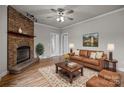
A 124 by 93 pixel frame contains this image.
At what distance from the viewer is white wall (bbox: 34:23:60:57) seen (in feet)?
21.0

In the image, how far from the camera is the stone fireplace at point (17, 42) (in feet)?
12.2

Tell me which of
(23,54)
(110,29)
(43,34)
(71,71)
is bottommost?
(71,71)

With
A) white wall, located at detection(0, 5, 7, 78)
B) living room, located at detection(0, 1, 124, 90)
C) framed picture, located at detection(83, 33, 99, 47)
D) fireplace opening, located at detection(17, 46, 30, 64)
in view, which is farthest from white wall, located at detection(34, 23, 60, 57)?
framed picture, located at detection(83, 33, 99, 47)

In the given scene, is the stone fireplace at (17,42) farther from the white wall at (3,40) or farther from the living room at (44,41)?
the white wall at (3,40)

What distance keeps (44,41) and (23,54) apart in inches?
94.6

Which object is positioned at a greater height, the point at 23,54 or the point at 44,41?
the point at 44,41

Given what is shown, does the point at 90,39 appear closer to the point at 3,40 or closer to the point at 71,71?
the point at 71,71

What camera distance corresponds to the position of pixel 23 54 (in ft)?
16.2

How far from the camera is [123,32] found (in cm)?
378

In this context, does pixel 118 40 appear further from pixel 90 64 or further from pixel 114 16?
pixel 90 64

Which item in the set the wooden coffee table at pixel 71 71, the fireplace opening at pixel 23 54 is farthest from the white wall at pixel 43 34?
the wooden coffee table at pixel 71 71

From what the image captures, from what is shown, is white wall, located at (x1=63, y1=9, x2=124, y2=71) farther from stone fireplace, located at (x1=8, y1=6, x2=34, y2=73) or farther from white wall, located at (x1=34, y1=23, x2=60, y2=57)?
stone fireplace, located at (x1=8, y1=6, x2=34, y2=73)

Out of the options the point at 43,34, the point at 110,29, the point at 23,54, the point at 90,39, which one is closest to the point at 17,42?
the point at 23,54
